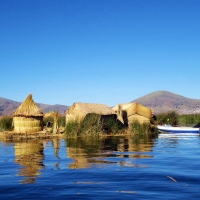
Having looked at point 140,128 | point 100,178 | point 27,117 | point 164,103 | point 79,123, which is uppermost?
point 164,103

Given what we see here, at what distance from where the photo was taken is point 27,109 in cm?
2320

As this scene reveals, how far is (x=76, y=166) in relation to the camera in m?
9.35

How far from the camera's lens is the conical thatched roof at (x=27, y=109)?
2292cm

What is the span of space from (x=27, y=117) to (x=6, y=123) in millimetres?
2957

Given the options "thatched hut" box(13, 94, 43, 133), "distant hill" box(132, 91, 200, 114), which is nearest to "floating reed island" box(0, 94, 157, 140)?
"thatched hut" box(13, 94, 43, 133)

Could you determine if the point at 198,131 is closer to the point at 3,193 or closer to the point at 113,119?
the point at 113,119

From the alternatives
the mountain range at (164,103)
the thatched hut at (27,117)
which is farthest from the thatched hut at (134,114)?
the mountain range at (164,103)

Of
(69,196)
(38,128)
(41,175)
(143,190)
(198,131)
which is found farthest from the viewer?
(198,131)

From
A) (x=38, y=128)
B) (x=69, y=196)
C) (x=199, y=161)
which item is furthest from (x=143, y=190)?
(x=38, y=128)

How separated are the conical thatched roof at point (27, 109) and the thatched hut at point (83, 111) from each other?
2.28 metres

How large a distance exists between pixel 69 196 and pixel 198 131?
2146cm

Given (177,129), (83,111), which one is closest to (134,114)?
(177,129)

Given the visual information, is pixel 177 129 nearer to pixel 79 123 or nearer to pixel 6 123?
pixel 79 123

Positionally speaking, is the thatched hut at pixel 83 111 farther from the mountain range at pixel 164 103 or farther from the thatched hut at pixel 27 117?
the mountain range at pixel 164 103
